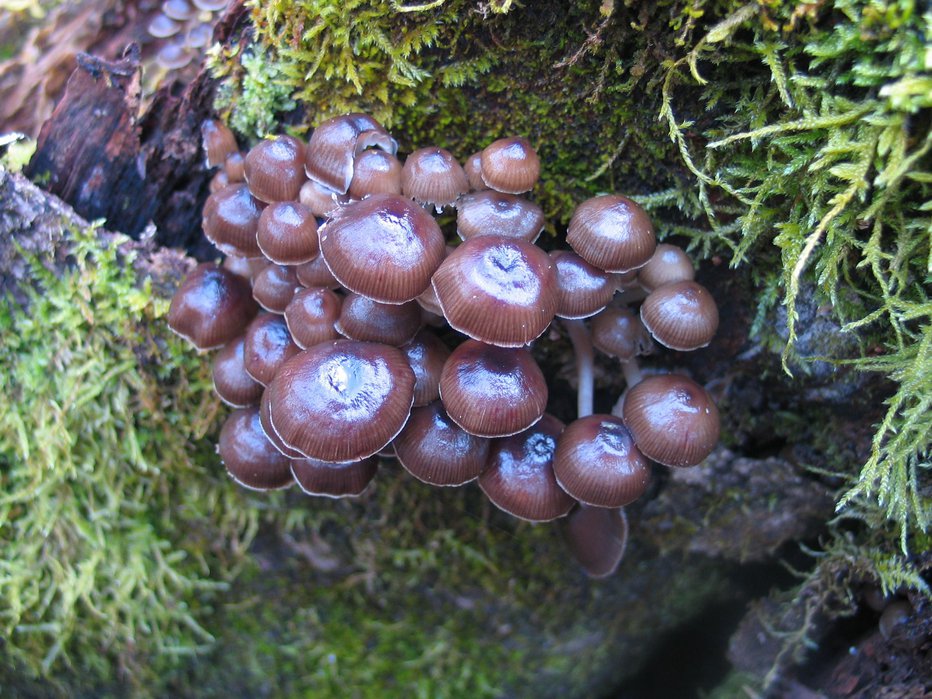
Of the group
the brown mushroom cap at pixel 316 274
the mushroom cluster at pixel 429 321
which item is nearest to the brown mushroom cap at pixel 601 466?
the mushroom cluster at pixel 429 321

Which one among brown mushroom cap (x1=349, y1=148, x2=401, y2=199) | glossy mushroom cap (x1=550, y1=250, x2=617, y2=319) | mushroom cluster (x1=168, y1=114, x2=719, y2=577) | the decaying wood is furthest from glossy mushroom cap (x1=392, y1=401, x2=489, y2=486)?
the decaying wood

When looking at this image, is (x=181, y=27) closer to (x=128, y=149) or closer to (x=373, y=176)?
(x=128, y=149)

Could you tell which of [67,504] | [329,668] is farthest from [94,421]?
[329,668]

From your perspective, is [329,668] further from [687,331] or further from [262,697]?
[687,331]

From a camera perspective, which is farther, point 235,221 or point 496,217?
point 235,221

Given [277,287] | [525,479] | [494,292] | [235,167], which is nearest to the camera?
[494,292]

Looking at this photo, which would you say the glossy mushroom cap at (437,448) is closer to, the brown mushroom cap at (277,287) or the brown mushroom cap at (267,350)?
the brown mushroom cap at (267,350)

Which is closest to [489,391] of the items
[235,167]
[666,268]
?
[666,268]
